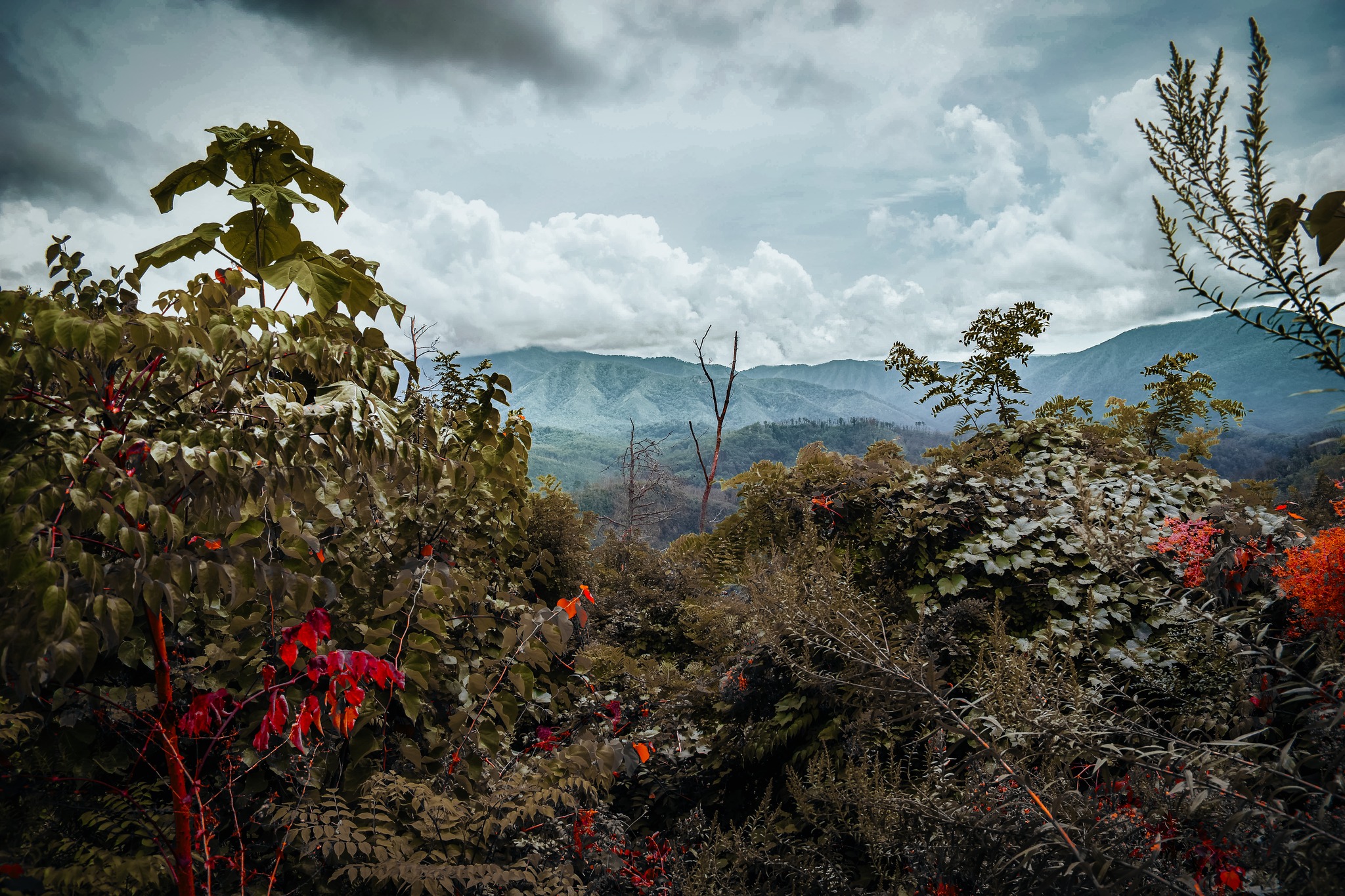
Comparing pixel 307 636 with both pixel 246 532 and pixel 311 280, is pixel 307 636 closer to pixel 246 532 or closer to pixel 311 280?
pixel 246 532

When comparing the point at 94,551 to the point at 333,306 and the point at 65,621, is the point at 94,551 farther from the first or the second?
the point at 333,306

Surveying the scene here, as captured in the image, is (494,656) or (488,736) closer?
(488,736)

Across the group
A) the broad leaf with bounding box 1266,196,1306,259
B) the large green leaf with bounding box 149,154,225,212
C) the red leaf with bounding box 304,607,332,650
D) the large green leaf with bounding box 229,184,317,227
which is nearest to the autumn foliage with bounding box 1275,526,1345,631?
the broad leaf with bounding box 1266,196,1306,259

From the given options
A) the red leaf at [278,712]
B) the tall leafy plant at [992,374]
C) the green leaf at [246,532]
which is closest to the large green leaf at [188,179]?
the green leaf at [246,532]

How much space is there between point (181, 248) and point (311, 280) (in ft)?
1.27

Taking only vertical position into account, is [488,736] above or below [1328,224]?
below

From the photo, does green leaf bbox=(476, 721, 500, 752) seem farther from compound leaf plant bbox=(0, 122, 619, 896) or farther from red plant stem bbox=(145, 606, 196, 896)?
red plant stem bbox=(145, 606, 196, 896)

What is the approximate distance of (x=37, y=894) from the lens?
1382mm

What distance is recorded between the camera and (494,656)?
2.61m

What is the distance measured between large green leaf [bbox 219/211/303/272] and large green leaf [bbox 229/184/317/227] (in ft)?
0.40

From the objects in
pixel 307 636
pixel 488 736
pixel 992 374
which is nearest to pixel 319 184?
pixel 307 636

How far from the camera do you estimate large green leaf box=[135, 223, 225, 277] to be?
155cm

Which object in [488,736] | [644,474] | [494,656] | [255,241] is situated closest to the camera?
[255,241]

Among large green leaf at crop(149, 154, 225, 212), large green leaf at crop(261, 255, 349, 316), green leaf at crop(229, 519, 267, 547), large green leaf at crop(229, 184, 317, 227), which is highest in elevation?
large green leaf at crop(149, 154, 225, 212)
